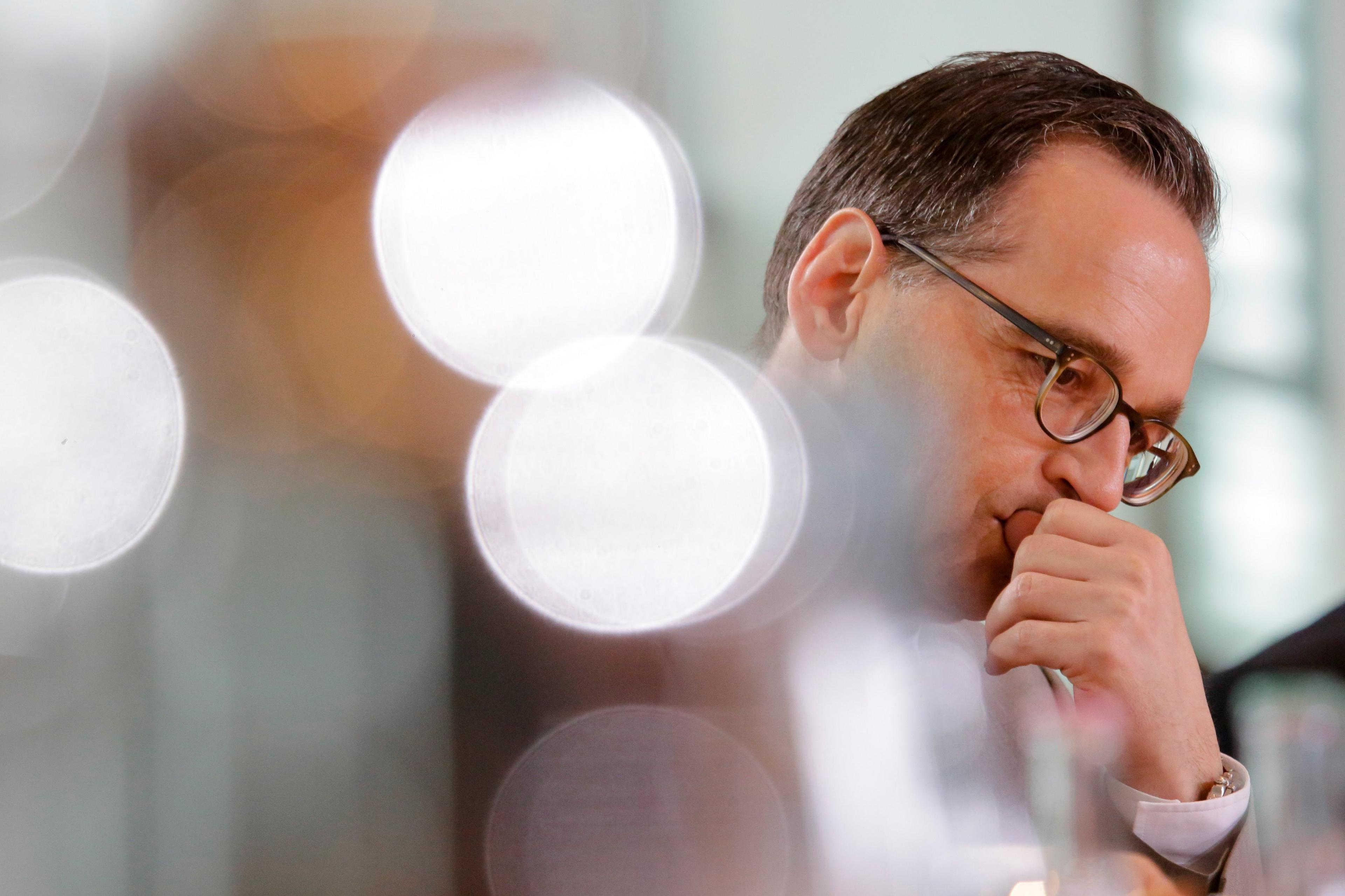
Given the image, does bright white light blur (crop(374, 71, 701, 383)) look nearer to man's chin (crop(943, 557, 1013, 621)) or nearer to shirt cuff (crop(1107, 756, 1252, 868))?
man's chin (crop(943, 557, 1013, 621))

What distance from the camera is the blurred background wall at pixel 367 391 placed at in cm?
95

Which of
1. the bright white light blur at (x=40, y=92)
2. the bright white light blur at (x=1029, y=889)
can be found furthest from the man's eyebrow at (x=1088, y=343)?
the bright white light blur at (x=40, y=92)

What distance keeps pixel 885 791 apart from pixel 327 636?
2.37ft

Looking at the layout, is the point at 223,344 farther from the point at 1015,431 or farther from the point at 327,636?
the point at 1015,431

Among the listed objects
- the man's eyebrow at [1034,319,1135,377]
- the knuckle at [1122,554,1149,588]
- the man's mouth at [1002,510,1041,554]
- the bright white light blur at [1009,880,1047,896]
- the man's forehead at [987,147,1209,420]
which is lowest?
the bright white light blur at [1009,880,1047,896]

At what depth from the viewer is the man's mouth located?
3.06ft

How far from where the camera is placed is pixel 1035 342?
922 mm

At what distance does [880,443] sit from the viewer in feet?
3.24

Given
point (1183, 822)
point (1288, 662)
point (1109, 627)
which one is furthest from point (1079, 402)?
point (1288, 662)

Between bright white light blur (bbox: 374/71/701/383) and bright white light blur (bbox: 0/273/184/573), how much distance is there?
418 mm

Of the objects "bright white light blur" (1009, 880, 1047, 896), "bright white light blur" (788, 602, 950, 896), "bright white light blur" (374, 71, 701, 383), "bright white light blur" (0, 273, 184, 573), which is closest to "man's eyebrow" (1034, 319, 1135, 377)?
"bright white light blur" (788, 602, 950, 896)

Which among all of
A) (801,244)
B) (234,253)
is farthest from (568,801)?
(234,253)

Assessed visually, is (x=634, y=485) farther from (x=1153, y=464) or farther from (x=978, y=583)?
(x=1153, y=464)

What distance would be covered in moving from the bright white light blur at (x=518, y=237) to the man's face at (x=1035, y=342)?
70 centimetres
